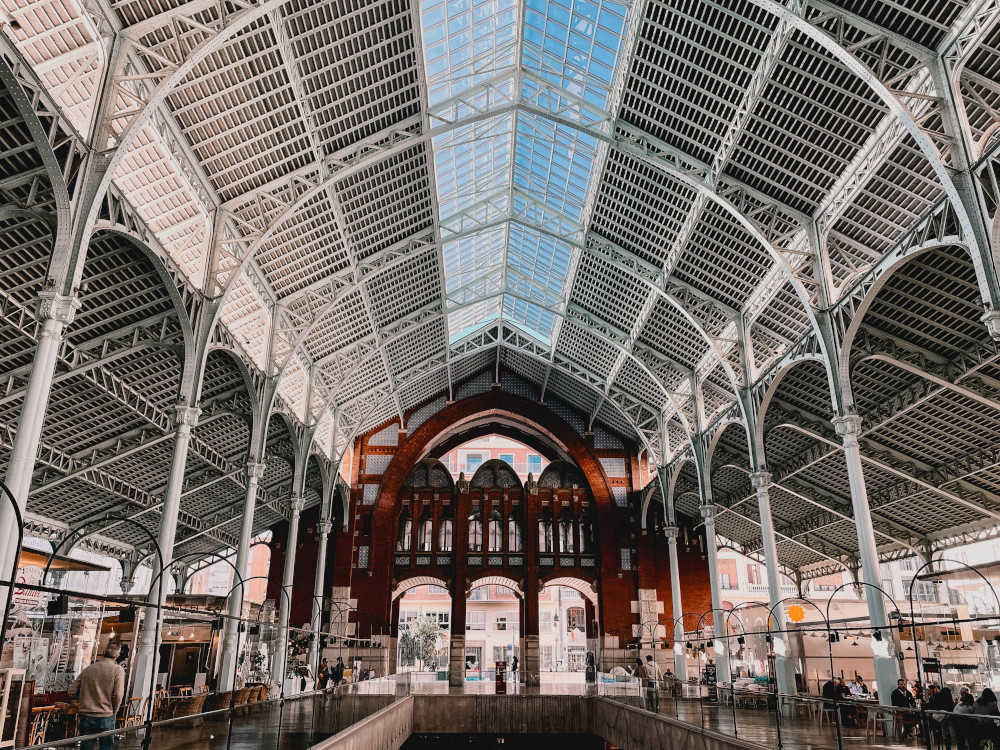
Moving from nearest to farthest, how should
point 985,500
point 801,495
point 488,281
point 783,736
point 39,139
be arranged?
point 39,139 → point 783,736 → point 985,500 → point 801,495 → point 488,281

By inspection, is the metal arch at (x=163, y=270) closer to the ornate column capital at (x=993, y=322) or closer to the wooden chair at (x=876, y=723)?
the wooden chair at (x=876, y=723)

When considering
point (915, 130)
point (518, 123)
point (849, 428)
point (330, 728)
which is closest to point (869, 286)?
point (849, 428)

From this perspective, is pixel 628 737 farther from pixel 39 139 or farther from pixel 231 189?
pixel 39 139

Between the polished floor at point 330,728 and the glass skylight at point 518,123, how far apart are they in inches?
734

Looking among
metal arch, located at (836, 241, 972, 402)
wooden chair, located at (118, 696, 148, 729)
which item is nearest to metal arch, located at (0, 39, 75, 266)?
wooden chair, located at (118, 696, 148, 729)

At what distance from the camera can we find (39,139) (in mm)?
14203

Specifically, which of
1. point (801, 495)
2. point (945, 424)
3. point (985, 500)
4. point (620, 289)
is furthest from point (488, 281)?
point (985, 500)

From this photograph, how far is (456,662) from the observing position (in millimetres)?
45125

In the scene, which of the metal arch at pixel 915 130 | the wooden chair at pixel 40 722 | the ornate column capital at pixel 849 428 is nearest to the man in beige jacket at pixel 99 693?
the wooden chair at pixel 40 722

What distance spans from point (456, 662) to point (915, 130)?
128 ft

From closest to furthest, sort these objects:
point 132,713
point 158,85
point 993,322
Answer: point 993,322
point 158,85
point 132,713

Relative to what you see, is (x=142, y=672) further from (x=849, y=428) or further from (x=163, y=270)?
(x=849, y=428)

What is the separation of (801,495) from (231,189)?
32552mm

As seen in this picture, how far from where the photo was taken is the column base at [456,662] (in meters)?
40.3
